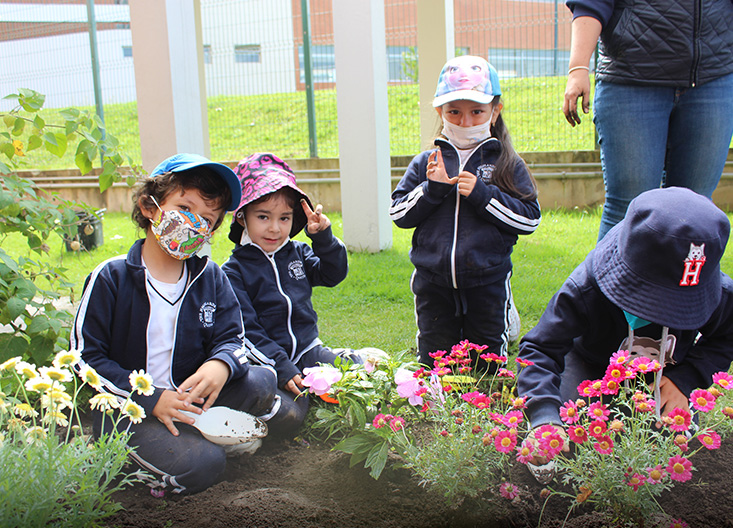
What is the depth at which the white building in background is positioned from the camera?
9.61 m

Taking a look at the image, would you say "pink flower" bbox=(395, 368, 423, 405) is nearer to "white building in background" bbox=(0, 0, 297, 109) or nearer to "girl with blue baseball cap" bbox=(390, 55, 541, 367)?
"girl with blue baseball cap" bbox=(390, 55, 541, 367)

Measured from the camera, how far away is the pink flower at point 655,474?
153 cm

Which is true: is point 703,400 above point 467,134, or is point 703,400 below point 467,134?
below

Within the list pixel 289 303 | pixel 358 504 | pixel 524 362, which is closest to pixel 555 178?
pixel 289 303

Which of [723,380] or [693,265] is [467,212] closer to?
[693,265]

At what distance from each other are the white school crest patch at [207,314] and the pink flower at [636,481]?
1490 millimetres

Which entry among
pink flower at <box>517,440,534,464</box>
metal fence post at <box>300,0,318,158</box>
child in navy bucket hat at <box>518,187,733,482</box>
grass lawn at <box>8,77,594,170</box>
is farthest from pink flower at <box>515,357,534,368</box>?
metal fence post at <box>300,0,318,158</box>

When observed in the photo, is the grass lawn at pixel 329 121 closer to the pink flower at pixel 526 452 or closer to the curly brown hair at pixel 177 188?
the curly brown hair at pixel 177 188

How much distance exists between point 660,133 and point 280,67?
301 inches

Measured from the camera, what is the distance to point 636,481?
1568mm

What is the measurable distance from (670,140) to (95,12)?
31.8 ft

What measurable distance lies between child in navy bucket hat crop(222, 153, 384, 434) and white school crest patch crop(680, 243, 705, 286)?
4.79 feet

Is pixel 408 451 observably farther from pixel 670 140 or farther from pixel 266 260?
pixel 670 140

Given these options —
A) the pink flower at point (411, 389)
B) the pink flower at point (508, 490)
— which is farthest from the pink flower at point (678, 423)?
the pink flower at point (411, 389)
